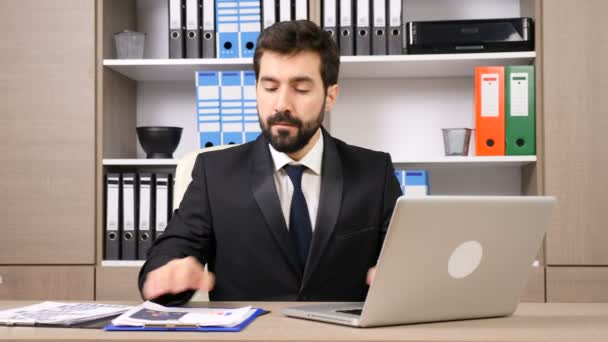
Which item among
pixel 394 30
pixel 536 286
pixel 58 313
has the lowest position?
pixel 536 286

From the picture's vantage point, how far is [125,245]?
2.97 metres

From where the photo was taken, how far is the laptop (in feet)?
3.68

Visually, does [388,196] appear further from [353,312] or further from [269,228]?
[353,312]

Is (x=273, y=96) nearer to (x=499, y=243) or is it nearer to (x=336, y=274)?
(x=336, y=274)

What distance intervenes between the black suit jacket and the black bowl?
111 centimetres

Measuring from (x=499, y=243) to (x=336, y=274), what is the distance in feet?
2.21

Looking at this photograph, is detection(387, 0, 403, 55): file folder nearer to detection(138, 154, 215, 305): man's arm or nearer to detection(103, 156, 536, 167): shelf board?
detection(103, 156, 536, 167): shelf board

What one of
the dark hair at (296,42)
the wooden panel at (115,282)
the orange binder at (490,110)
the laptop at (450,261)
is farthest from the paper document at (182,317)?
the orange binder at (490,110)

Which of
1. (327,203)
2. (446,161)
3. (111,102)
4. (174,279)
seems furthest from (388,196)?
(111,102)

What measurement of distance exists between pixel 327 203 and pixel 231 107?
46.0 inches

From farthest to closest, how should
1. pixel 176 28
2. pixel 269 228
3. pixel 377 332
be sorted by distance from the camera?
pixel 176 28 < pixel 269 228 < pixel 377 332

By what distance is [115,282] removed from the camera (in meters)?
2.94

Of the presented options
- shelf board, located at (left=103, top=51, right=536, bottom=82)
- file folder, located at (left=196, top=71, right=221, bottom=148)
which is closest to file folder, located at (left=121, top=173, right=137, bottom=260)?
file folder, located at (left=196, top=71, right=221, bottom=148)

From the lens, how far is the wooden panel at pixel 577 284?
2.79 meters
